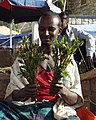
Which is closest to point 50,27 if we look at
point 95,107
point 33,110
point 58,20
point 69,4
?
point 58,20

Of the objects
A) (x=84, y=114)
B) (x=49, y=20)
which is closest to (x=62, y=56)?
(x=49, y=20)

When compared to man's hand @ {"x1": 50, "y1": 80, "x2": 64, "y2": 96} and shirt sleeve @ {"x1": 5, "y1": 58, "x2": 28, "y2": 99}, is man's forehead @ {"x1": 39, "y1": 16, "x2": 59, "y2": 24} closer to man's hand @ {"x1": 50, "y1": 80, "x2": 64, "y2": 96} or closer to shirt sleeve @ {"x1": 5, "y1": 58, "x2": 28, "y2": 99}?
shirt sleeve @ {"x1": 5, "y1": 58, "x2": 28, "y2": 99}

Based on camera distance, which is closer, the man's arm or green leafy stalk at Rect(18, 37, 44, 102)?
green leafy stalk at Rect(18, 37, 44, 102)

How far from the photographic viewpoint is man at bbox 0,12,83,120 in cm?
326

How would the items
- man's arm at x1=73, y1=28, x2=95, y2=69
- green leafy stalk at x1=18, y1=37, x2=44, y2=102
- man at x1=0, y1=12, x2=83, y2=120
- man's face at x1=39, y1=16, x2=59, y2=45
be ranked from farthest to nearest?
1. man's arm at x1=73, y1=28, x2=95, y2=69
2. man's face at x1=39, y1=16, x2=59, y2=45
3. man at x1=0, y1=12, x2=83, y2=120
4. green leafy stalk at x1=18, y1=37, x2=44, y2=102

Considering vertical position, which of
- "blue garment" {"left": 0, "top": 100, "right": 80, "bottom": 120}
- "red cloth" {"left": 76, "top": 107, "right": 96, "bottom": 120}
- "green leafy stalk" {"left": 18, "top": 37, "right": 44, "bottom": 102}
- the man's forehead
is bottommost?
"red cloth" {"left": 76, "top": 107, "right": 96, "bottom": 120}

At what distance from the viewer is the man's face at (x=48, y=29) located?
143 inches

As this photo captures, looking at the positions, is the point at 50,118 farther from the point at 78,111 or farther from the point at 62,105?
the point at 78,111

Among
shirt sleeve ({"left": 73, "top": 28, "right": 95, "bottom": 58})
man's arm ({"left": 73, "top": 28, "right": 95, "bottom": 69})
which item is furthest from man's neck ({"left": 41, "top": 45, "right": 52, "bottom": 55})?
shirt sleeve ({"left": 73, "top": 28, "right": 95, "bottom": 58})

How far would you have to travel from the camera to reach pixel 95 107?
4691 millimetres

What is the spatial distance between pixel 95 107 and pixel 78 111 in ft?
3.05

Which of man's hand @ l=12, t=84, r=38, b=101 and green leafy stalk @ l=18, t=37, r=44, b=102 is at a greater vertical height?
green leafy stalk @ l=18, t=37, r=44, b=102

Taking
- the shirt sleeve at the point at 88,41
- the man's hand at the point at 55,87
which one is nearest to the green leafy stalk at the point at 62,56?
the man's hand at the point at 55,87

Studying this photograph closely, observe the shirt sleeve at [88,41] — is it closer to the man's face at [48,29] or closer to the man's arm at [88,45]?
the man's arm at [88,45]
